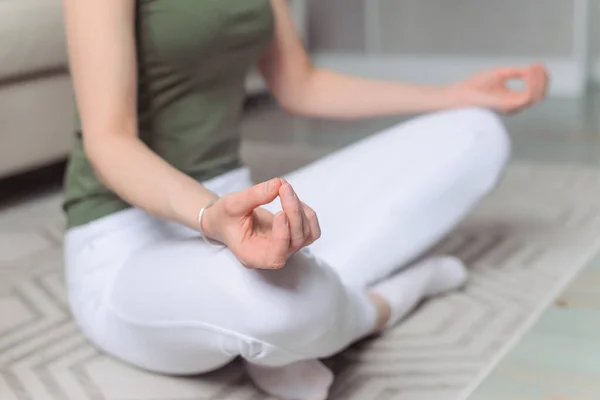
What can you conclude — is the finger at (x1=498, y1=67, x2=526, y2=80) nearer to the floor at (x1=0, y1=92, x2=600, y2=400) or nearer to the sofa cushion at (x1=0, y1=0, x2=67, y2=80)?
the floor at (x1=0, y1=92, x2=600, y2=400)

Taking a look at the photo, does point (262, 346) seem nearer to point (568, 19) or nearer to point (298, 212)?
point (298, 212)

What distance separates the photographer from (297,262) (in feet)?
2.47

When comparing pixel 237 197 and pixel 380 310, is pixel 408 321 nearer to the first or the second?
pixel 380 310

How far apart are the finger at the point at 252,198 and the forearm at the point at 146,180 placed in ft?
0.21

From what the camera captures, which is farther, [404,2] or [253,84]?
[404,2]

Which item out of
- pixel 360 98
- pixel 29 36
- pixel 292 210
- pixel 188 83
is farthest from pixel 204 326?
pixel 29 36

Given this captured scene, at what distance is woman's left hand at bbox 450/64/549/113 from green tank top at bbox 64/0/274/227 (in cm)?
29

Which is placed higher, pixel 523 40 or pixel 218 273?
pixel 218 273

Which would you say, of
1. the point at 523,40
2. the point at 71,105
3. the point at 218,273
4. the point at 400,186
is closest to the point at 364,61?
the point at 523,40

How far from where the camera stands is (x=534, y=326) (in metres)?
1.08

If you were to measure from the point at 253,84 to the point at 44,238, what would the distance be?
1438mm

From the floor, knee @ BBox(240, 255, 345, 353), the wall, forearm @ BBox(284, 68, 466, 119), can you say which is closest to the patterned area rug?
the floor

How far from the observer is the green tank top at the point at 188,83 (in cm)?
93

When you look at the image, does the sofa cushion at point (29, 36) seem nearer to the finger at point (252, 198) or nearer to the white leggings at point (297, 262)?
the white leggings at point (297, 262)
